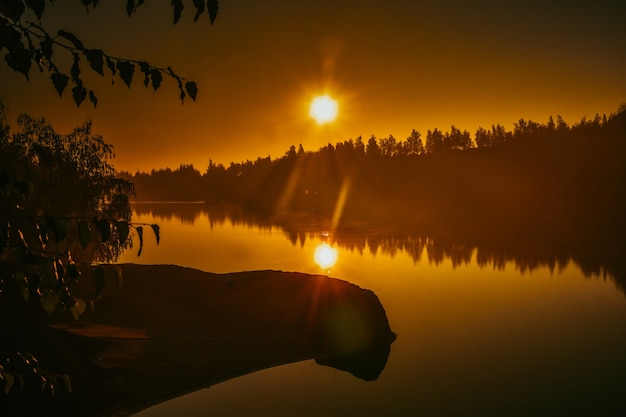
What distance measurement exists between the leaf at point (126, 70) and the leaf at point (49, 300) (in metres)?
1.61

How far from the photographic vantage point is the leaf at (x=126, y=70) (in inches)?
162

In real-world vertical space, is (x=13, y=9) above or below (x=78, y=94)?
above

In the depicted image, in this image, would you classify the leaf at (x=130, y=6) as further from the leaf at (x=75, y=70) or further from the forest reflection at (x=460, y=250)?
the forest reflection at (x=460, y=250)

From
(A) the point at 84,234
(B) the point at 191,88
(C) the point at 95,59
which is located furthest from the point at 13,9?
(A) the point at 84,234

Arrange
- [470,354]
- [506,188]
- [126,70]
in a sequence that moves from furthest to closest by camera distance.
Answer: [506,188]
[470,354]
[126,70]

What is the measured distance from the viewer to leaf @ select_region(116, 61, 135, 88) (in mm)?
4105

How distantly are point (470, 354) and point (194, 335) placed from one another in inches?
551

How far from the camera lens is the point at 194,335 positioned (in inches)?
965

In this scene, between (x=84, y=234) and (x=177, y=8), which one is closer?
(x=84, y=234)

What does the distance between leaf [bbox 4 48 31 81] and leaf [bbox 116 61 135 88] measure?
0.61 meters

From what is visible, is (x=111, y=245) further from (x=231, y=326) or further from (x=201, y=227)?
(x=201, y=227)

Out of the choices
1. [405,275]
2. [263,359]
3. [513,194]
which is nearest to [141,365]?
[263,359]

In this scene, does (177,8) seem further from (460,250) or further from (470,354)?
(460,250)

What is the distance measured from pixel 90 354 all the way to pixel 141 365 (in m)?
1.90
